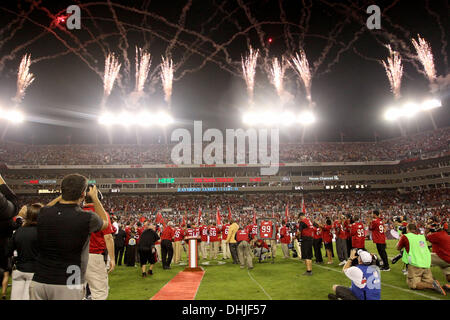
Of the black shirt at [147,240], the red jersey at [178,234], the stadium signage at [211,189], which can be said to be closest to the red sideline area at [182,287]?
the black shirt at [147,240]

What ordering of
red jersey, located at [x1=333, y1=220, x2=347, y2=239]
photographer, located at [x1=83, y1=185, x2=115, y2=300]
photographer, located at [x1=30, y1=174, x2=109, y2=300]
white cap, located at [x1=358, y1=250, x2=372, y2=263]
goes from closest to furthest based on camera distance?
1. photographer, located at [x1=30, y1=174, x2=109, y2=300]
2. white cap, located at [x1=358, y1=250, x2=372, y2=263]
3. photographer, located at [x1=83, y1=185, x2=115, y2=300]
4. red jersey, located at [x1=333, y1=220, x2=347, y2=239]

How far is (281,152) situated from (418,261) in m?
51.3

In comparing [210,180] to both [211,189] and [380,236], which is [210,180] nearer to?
[211,189]

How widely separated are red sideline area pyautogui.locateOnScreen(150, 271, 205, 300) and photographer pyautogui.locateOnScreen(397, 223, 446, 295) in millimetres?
6047

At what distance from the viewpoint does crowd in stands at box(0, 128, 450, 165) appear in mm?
53150

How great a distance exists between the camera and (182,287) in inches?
348

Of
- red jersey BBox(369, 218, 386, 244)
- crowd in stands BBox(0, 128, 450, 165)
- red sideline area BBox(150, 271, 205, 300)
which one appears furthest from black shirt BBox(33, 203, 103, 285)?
crowd in stands BBox(0, 128, 450, 165)

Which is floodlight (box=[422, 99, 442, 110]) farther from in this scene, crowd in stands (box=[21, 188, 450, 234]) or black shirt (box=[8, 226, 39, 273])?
black shirt (box=[8, 226, 39, 273])

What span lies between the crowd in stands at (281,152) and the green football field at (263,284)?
4446 centimetres

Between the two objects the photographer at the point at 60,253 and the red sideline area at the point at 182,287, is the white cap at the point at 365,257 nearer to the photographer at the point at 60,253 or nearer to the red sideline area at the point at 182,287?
the red sideline area at the point at 182,287

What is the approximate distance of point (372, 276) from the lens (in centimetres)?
525

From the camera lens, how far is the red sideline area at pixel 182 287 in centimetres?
766

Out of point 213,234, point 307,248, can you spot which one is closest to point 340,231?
point 307,248
